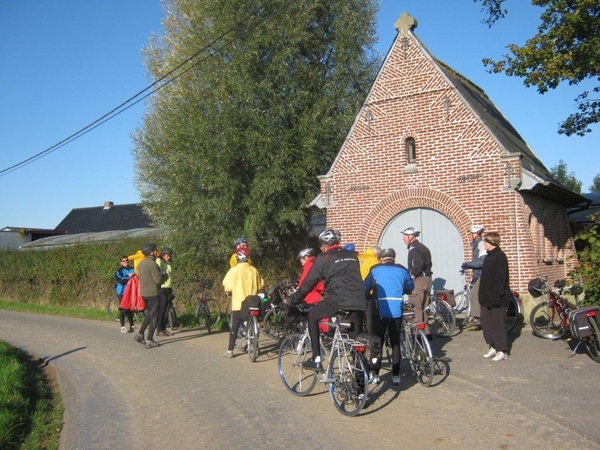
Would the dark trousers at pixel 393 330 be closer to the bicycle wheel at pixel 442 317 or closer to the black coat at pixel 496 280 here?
the black coat at pixel 496 280

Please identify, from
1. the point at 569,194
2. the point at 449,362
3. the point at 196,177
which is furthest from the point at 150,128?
the point at 449,362

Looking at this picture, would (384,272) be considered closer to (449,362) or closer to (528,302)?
(449,362)

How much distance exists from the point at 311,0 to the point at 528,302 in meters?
10.5

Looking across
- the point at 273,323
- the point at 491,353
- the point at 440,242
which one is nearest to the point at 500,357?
the point at 491,353

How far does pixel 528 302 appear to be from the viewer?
13.3 metres

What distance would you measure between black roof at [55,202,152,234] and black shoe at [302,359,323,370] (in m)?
41.2

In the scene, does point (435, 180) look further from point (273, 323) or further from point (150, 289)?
point (150, 289)

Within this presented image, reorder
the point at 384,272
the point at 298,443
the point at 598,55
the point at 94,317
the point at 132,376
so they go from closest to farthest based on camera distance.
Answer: the point at 298,443 → the point at 384,272 → the point at 132,376 → the point at 598,55 → the point at 94,317

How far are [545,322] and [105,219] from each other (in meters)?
44.9

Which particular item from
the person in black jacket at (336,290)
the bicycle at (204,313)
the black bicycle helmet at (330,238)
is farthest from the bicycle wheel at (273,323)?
the black bicycle helmet at (330,238)

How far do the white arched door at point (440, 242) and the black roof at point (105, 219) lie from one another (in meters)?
35.0

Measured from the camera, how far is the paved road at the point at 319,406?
6.02 meters

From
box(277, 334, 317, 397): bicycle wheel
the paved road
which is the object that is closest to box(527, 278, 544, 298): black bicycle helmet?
the paved road

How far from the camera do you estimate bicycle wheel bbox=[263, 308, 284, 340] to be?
41.4 ft
